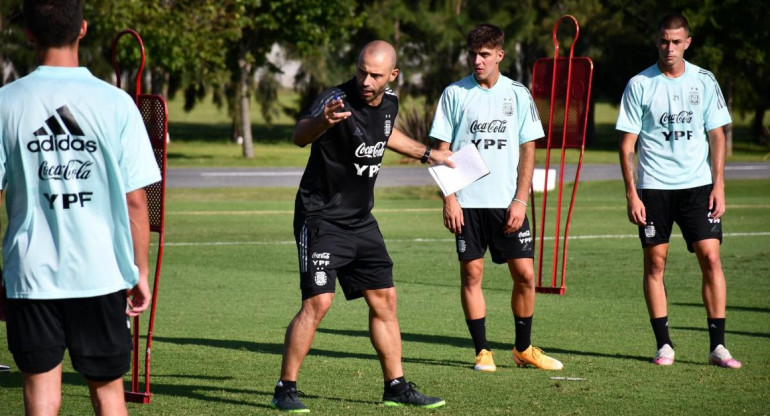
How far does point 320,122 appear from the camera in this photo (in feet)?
18.5

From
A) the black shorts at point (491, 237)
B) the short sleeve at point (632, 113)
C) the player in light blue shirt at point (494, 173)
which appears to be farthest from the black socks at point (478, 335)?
the short sleeve at point (632, 113)

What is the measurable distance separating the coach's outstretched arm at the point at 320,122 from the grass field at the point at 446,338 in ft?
5.04

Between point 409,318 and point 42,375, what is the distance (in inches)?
226

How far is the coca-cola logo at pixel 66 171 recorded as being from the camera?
12.8 feet

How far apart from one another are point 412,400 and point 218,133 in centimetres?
5832

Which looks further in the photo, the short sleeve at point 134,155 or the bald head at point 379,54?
the bald head at point 379,54

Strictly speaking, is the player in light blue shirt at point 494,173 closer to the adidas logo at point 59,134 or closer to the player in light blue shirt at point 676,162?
the player in light blue shirt at point 676,162

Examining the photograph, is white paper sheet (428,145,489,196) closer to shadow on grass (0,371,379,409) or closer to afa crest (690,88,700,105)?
shadow on grass (0,371,379,409)

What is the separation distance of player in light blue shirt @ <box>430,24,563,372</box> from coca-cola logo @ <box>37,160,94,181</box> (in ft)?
12.2

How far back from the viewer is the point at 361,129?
6012 millimetres

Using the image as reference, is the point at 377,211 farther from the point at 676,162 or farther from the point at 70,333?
the point at 70,333

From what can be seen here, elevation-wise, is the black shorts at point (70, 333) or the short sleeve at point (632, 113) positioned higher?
the short sleeve at point (632, 113)

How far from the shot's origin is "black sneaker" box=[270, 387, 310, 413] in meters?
6.06

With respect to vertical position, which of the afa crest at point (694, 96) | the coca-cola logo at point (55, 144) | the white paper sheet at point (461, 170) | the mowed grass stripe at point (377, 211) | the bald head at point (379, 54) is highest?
the bald head at point (379, 54)
